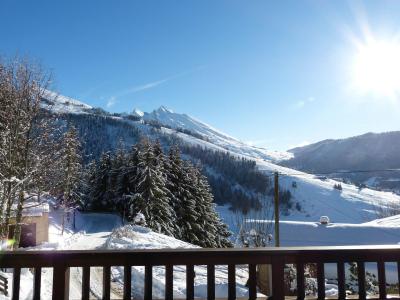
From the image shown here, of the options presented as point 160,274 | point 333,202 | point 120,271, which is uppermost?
point 160,274

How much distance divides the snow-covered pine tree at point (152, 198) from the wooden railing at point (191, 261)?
98.6 feet

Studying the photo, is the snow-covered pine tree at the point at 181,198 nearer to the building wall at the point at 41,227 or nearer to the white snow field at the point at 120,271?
the white snow field at the point at 120,271

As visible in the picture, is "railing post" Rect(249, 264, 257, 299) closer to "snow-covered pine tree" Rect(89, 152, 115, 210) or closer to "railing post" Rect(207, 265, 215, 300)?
"railing post" Rect(207, 265, 215, 300)

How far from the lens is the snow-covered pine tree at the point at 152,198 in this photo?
33.9 m

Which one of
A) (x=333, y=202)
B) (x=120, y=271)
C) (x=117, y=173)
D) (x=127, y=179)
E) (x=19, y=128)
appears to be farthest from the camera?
(x=333, y=202)

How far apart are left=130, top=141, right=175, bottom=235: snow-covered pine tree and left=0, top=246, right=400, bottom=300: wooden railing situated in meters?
30.0

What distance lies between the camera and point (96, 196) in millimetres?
47688

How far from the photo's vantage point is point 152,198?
34375 millimetres

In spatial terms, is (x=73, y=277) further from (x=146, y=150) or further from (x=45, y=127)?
(x=146, y=150)

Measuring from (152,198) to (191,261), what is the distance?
31462 mm

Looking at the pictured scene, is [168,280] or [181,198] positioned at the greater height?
[168,280]

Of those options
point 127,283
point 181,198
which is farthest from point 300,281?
point 181,198

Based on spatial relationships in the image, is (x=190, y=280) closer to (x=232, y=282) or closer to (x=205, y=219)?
(x=232, y=282)

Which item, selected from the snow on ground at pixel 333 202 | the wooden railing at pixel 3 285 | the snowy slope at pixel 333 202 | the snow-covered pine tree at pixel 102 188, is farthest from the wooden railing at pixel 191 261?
the snow on ground at pixel 333 202
